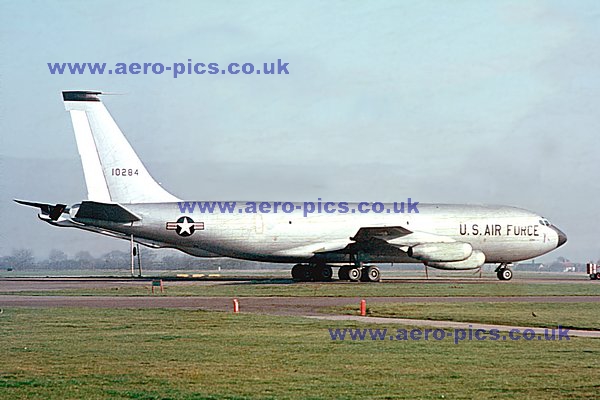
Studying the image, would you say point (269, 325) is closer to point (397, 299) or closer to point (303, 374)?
point (303, 374)

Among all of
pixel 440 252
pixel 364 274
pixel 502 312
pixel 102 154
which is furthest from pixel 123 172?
pixel 502 312

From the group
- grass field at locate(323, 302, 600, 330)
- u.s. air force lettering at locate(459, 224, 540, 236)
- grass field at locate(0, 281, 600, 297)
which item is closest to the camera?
grass field at locate(323, 302, 600, 330)

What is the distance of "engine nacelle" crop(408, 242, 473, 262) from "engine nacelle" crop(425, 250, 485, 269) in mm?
587

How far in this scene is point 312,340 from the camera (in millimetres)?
19344

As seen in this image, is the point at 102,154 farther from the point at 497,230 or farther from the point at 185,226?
the point at 497,230

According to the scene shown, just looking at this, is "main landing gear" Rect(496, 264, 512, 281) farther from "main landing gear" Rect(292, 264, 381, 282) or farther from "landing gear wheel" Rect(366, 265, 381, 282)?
"landing gear wheel" Rect(366, 265, 381, 282)

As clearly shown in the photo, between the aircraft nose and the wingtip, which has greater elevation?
the wingtip

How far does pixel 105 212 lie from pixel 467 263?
65.4 feet

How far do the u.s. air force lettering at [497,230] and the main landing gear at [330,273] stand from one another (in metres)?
5.83

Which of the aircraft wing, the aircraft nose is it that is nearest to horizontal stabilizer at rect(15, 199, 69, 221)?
the aircraft wing

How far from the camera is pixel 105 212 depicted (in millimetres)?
43938

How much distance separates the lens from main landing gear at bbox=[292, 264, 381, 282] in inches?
1928

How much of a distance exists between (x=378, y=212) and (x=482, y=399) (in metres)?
38.8

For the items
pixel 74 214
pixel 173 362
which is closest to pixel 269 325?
pixel 173 362
